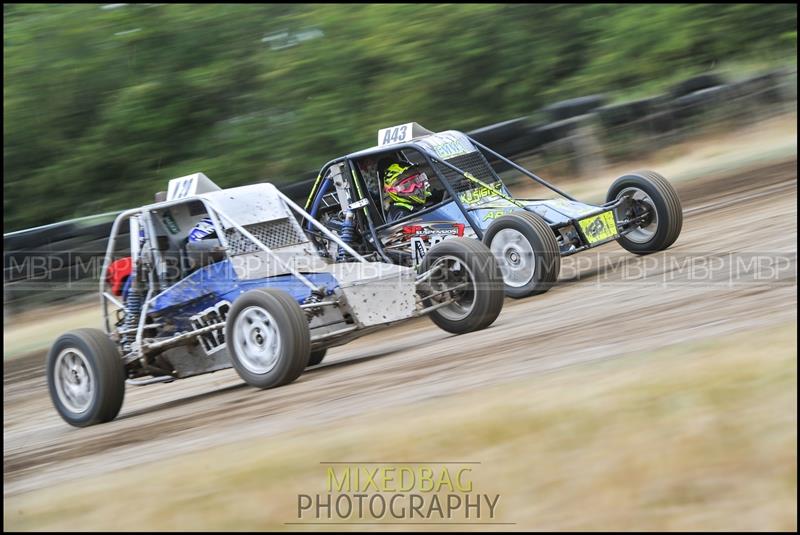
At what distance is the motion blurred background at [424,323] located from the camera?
4203mm

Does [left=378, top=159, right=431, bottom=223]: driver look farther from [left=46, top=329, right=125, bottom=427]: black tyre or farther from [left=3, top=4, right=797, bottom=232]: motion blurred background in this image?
[left=3, top=4, right=797, bottom=232]: motion blurred background

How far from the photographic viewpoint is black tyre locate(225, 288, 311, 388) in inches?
252

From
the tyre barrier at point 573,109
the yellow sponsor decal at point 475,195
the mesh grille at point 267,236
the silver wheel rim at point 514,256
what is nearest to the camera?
the mesh grille at point 267,236

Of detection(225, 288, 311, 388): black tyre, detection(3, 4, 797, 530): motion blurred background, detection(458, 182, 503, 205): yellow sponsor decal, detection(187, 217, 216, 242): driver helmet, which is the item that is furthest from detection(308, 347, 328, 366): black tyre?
detection(458, 182, 503, 205): yellow sponsor decal

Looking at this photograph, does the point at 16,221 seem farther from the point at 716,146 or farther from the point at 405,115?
the point at 716,146

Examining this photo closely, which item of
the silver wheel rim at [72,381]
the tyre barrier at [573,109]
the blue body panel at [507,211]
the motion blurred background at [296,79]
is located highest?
the motion blurred background at [296,79]

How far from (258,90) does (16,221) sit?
4.42 metres

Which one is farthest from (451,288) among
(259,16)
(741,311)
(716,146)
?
(259,16)

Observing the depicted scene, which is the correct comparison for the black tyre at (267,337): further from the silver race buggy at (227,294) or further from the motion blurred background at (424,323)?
the motion blurred background at (424,323)

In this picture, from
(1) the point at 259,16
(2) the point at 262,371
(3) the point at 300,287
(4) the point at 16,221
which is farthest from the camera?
(1) the point at 259,16

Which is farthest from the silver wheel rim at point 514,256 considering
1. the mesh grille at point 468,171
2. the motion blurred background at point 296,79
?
the motion blurred background at point 296,79

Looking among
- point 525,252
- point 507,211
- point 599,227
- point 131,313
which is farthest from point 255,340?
point 599,227

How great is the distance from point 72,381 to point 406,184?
3.27m

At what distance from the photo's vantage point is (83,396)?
7.41m
